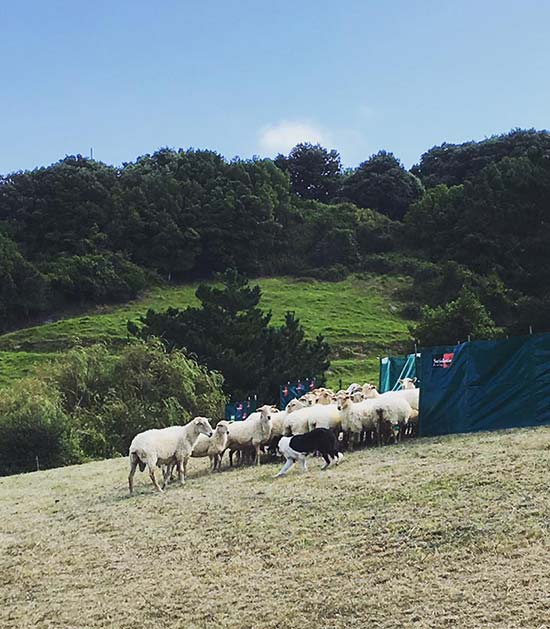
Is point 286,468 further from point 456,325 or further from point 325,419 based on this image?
point 456,325

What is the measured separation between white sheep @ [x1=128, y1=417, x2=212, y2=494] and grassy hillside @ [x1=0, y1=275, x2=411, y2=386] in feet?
91.6

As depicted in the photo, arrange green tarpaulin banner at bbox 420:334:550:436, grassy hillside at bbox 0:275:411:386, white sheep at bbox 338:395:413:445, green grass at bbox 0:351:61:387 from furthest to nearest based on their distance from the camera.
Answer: grassy hillside at bbox 0:275:411:386, green grass at bbox 0:351:61:387, white sheep at bbox 338:395:413:445, green tarpaulin banner at bbox 420:334:550:436

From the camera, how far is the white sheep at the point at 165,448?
55.2ft

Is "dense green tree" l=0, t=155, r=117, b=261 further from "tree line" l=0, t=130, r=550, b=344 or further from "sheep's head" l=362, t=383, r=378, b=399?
"sheep's head" l=362, t=383, r=378, b=399

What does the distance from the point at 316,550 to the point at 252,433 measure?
837 centimetres

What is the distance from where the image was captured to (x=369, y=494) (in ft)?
41.5

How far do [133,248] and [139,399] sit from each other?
37874mm

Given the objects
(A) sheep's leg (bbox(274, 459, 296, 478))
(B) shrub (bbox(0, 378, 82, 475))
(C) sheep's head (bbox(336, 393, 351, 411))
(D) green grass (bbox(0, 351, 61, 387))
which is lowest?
(B) shrub (bbox(0, 378, 82, 475))

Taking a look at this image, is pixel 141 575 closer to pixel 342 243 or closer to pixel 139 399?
pixel 139 399

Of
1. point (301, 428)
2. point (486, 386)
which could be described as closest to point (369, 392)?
point (301, 428)

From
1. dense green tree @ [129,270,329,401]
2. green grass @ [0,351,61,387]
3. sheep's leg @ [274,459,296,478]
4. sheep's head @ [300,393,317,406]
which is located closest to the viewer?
sheep's leg @ [274,459,296,478]

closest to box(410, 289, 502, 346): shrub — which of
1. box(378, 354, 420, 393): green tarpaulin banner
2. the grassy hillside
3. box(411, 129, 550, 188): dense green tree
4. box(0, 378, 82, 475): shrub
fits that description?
the grassy hillside

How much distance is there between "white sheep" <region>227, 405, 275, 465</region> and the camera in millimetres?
18812

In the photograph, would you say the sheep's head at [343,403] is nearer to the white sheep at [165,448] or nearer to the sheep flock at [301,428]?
the sheep flock at [301,428]
